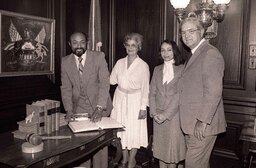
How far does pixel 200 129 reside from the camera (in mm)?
2580

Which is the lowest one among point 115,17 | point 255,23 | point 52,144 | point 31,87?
point 52,144

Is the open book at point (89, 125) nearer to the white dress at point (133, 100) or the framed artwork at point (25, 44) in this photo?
the white dress at point (133, 100)

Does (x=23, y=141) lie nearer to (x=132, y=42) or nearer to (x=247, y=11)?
(x=132, y=42)

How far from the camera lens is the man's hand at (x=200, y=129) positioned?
101 inches

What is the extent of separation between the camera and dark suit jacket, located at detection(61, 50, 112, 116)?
3127 mm

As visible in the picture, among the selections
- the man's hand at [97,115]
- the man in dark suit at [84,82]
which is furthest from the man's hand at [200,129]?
the man in dark suit at [84,82]

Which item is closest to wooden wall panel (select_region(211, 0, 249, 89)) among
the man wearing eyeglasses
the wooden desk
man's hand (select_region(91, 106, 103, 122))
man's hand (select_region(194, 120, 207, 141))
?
the man wearing eyeglasses

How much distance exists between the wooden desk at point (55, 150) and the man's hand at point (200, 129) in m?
0.83

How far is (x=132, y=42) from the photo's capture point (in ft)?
11.8

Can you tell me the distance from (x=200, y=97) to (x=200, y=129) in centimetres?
31

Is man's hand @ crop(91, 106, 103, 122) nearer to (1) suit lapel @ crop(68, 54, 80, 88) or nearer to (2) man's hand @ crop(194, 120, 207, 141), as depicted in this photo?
(1) suit lapel @ crop(68, 54, 80, 88)

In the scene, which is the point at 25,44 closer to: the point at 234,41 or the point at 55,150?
the point at 55,150

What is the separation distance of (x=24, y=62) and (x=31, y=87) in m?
0.35

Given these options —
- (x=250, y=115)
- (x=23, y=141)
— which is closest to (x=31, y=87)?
(x=23, y=141)
